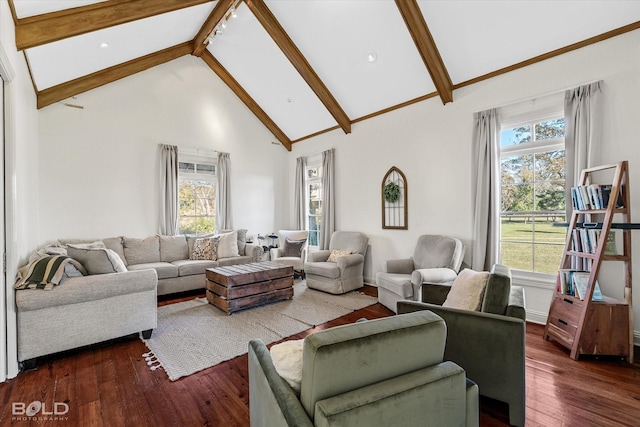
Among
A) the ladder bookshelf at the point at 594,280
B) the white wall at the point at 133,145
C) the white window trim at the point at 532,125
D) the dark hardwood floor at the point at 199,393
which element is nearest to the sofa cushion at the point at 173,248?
the white wall at the point at 133,145

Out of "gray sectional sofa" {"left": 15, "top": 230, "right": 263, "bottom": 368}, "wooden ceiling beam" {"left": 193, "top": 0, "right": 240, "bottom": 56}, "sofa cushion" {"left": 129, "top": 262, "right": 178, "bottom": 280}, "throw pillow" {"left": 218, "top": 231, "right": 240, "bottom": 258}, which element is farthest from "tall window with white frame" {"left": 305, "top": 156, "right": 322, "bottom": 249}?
"gray sectional sofa" {"left": 15, "top": 230, "right": 263, "bottom": 368}

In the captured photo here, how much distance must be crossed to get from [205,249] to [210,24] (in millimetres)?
3532

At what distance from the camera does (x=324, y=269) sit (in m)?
4.59

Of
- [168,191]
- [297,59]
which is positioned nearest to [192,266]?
[168,191]

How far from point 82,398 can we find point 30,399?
1.10 feet

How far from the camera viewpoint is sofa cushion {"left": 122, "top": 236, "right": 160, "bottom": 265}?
459 cm

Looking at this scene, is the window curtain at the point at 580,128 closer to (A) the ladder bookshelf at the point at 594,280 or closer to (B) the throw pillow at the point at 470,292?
(A) the ladder bookshelf at the point at 594,280

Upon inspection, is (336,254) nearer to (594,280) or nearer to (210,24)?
(594,280)

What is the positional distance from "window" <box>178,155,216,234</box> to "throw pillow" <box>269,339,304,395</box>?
488cm

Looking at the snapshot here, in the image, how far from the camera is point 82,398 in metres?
2.08

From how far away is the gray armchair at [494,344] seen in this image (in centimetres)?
178

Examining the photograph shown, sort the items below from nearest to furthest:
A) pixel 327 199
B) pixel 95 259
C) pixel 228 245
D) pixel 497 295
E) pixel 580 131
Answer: pixel 497 295 → pixel 95 259 → pixel 580 131 → pixel 228 245 → pixel 327 199

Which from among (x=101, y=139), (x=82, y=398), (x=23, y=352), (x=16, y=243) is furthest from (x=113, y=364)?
(x=101, y=139)

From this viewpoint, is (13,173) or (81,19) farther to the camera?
(81,19)
